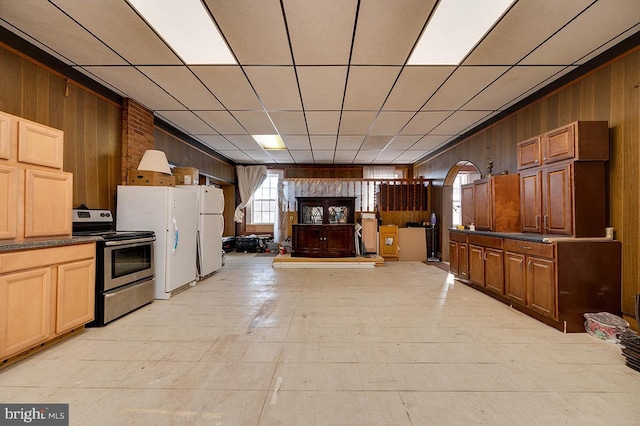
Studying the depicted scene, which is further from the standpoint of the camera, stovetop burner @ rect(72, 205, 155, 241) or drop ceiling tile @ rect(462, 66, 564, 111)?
drop ceiling tile @ rect(462, 66, 564, 111)

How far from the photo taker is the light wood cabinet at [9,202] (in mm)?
2168

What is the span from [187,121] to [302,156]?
3.56 metres

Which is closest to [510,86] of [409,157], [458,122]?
[458,122]

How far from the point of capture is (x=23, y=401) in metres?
1.76

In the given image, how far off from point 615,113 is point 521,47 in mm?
1229

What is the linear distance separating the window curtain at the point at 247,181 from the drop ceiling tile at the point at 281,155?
0.78 m

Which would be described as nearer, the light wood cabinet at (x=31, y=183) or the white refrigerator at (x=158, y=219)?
the light wood cabinet at (x=31, y=183)

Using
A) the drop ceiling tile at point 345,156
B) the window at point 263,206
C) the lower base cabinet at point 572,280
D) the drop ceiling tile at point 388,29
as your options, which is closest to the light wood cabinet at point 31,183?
the drop ceiling tile at point 388,29

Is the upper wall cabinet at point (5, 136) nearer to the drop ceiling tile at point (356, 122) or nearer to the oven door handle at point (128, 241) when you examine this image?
the oven door handle at point (128, 241)

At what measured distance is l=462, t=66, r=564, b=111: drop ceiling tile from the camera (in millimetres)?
3266

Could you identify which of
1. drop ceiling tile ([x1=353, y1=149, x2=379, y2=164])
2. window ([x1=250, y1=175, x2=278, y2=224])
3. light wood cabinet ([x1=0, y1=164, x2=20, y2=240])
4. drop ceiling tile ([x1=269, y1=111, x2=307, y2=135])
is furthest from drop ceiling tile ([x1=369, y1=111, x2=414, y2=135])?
window ([x1=250, y1=175, x2=278, y2=224])

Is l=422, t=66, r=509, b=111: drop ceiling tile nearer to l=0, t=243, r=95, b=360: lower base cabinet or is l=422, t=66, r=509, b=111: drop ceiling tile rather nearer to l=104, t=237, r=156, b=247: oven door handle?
l=104, t=237, r=156, b=247: oven door handle

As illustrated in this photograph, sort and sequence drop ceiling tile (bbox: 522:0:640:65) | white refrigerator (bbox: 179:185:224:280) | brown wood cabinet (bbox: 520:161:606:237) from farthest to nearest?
white refrigerator (bbox: 179:185:224:280) → brown wood cabinet (bbox: 520:161:606:237) → drop ceiling tile (bbox: 522:0:640:65)

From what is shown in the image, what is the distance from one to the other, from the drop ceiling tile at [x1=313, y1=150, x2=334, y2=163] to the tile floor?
194 inches
